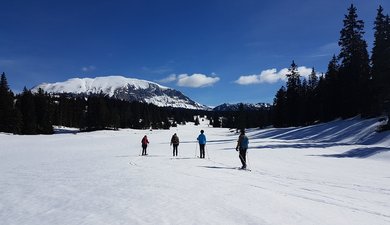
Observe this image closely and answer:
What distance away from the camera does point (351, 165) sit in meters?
21.6

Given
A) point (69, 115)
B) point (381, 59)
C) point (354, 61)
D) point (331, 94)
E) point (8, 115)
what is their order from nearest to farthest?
point (381, 59) < point (354, 61) < point (331, 94) < point (8, 115) < point (69, 115)

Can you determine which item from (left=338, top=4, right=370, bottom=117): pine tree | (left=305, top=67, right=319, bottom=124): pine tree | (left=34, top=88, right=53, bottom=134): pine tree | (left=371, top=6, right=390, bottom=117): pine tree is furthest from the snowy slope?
(left=34, top=88, right=53, bottom=134): pine tree

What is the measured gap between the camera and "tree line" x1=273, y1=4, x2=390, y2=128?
41375mm

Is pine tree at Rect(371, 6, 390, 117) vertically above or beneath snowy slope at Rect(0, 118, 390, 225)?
above

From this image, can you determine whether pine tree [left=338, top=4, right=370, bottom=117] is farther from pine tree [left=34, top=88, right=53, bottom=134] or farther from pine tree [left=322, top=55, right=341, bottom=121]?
pine tree [left=34, top=88, right=53, bottom=134]

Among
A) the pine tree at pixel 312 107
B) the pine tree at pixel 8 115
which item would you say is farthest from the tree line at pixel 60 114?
the pine tree at pixel 312 107

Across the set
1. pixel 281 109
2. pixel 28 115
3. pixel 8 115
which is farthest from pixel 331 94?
pixel 28 115

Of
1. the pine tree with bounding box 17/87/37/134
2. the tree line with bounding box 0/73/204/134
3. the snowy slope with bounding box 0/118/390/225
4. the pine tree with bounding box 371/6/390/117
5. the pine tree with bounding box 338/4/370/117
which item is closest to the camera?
the snowy slope with bounding box 0/118/390/225

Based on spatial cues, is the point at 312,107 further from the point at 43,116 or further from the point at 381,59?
the point at 43,116

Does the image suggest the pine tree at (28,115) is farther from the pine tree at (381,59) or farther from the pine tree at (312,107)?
the pine tree at (381,59)

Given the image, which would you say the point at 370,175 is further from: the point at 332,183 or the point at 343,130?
the point at 343,130

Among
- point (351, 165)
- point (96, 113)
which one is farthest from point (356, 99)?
point (96, 113)

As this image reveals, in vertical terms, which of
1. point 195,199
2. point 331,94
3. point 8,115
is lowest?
point 195,199

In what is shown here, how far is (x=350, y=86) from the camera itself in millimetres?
58469
